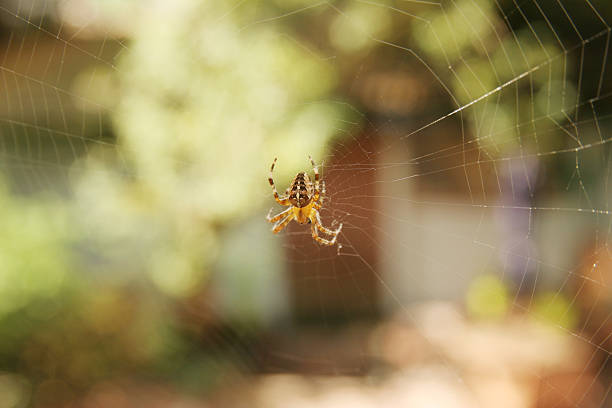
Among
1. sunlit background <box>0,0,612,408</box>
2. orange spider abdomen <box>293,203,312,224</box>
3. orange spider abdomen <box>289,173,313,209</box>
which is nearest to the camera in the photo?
orange spider abdomen <box>289,173,313,209</box>

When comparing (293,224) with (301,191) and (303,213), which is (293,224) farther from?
(301,191)

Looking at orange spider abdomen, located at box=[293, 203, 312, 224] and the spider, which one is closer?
the spider

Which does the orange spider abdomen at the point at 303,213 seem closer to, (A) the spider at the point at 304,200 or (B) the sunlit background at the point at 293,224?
(A) the spider at the point at 304,200

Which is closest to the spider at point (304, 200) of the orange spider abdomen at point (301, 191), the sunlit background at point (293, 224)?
the orange spider abdomen at point (301, 191)

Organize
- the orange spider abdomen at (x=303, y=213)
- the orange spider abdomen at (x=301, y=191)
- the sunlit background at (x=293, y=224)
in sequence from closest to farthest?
the orange spider abdomen at (x=301, y=191)
the orange spider abdomen at (x=303, y=213)
the sunlit background at (x=293, y=224)

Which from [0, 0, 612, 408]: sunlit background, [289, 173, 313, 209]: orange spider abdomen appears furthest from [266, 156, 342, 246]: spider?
[0, 0, 612, 408]: sunlit background

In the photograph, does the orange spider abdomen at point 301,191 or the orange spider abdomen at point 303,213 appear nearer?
the orange spider abdomen at point 301,191

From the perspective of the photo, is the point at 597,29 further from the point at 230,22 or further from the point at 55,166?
the point at 55,166

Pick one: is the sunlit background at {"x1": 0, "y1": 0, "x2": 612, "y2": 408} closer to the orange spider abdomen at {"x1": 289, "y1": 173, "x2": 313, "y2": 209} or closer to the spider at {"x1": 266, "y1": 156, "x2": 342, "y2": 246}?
the spider at {"x1": 266, "y1": 156, "x2": 342, "y2": 246}
